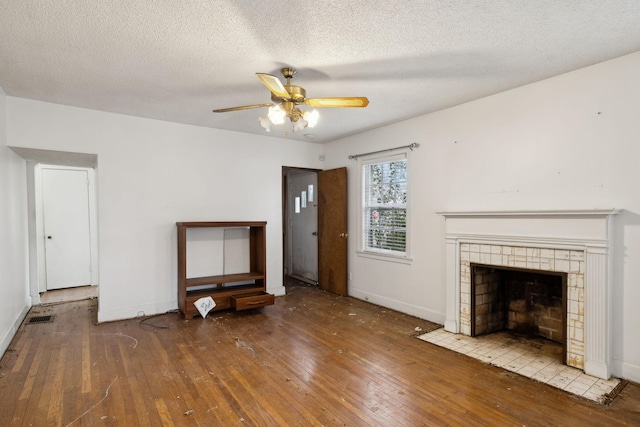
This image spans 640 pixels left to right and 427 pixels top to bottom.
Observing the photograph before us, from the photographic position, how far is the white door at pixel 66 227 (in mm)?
5660

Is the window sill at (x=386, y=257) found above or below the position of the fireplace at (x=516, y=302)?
above

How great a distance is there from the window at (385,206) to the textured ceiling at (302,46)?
3.93ft

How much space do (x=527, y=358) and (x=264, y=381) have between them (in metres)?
2.33

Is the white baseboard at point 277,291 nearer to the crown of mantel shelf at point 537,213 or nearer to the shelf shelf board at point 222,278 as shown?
the shelf shelf board at point 222,278

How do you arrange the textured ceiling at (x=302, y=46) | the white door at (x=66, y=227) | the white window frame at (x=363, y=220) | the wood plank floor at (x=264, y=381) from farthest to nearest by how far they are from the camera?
the white door at (x=66, y=227) < the white window frame at (x=363, y=220) < the wood plank floor at (x=264, y=381) < the textured ceiling at (x=302, y=46)

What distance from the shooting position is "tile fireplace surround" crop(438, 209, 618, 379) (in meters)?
2.66

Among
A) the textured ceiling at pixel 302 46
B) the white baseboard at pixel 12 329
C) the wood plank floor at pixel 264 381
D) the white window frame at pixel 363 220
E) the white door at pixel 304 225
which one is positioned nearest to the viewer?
the textured ceiling at pixel 302 46

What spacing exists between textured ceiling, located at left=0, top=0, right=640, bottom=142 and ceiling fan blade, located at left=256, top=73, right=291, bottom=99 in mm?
276

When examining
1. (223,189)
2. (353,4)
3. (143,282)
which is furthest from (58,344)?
(353,4)

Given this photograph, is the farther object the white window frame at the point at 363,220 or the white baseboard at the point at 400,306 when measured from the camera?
the white window frame at the point at 363,220

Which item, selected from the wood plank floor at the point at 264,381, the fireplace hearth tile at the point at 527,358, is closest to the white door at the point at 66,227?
the wood plank floor at the point at 264,381

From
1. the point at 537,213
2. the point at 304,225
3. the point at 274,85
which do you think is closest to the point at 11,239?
the point at 274,85

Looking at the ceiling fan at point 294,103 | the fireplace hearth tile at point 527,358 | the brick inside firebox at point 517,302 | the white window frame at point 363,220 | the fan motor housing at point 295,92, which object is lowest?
the fireplace hearth tile at point 527,358

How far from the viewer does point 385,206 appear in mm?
4789
